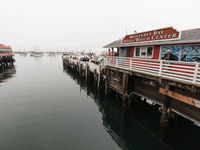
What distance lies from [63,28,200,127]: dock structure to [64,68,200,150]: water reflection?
51.4 inches

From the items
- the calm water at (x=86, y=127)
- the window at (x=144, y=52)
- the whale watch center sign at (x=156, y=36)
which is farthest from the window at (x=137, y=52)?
the calm water at (x=86, y=127)

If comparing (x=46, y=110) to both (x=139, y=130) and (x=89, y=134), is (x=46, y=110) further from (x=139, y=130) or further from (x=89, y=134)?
(x=139, y=130)

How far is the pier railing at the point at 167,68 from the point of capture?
6358 millimetres

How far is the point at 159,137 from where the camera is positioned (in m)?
8.73

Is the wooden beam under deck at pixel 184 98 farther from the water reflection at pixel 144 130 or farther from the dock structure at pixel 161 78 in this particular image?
the water reflection at pixel 144 130

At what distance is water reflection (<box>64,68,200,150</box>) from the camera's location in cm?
823

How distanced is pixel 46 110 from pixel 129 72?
1122 cm

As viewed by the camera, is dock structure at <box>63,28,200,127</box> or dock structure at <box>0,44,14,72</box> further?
dock structure at <box>0,44,14,72</box>

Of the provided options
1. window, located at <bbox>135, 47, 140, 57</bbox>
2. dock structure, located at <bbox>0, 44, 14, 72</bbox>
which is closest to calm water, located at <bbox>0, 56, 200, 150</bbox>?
A: window, located at <bbox>135, 47, 140, 57</bbox>

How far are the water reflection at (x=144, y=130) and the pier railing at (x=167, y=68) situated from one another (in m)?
5.26

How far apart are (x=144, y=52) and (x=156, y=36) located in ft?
6.81

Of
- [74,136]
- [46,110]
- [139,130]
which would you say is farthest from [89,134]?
[46,110]

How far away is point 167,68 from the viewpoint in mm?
7398

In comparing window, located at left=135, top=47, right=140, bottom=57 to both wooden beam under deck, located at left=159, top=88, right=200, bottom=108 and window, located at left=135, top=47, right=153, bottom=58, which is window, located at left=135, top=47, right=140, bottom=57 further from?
wooden beam under deck, located at left=159, top=88, right=200, bottom=108
